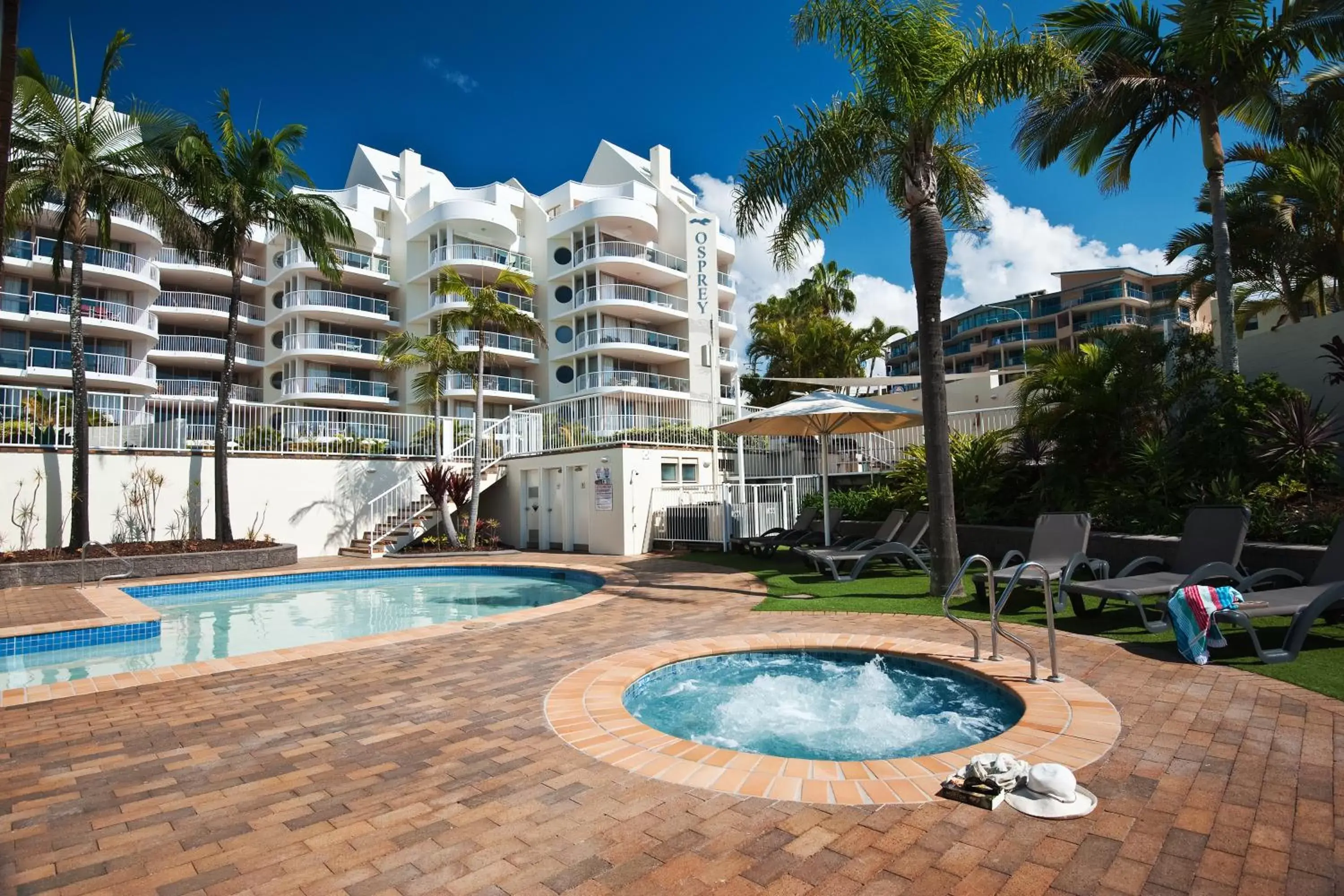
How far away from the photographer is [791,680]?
562cm

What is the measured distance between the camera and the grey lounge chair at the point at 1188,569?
6137 mm

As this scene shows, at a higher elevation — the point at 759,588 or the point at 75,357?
the point at 75,357

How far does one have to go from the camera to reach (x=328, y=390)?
35.1 metres

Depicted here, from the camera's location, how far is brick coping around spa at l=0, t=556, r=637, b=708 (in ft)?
18.0

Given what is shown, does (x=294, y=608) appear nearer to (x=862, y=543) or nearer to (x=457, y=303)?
(x=862, y=543)

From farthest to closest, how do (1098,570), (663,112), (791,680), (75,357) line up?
(663,112) < (75,357) < (1098,570) < (791,680)

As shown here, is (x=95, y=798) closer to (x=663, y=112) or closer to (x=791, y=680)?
(x=791, y=680)

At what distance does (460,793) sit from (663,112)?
1752 inches

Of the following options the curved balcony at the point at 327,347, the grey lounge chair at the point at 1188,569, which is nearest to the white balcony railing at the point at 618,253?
the curved balcony at the point at 327,347

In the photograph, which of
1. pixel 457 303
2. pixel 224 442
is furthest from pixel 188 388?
pixel 224 442

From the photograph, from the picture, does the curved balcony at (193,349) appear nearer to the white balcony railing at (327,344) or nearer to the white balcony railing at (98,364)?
the white balcony railing at (98,364)

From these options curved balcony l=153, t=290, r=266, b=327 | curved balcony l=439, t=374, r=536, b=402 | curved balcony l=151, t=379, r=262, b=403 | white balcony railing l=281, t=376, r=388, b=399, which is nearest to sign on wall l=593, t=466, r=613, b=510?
curved balcony l=439, t=374, r=536, b=402

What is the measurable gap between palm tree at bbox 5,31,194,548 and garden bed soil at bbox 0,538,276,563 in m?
0.36

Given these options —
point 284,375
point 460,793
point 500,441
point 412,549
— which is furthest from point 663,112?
point 460,793
